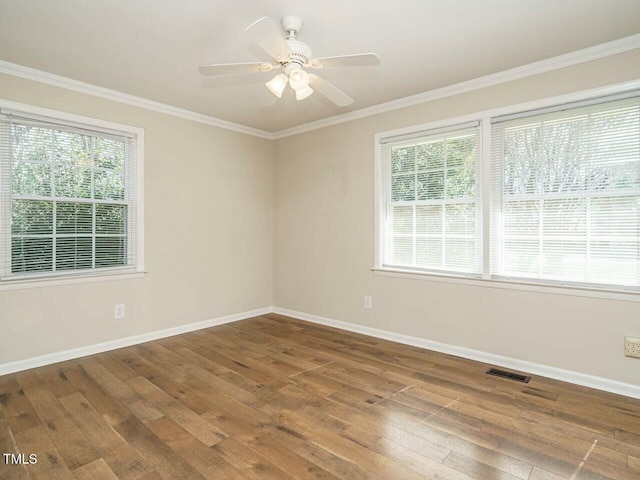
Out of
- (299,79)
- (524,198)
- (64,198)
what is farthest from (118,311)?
(524,198)

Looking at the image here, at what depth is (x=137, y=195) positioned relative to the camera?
12.3ft

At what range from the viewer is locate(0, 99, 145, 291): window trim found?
3051mm

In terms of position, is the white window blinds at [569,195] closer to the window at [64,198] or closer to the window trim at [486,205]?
the window trim at [486,205]

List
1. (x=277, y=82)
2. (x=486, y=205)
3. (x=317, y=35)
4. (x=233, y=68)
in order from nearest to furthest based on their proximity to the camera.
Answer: (x=233, y=68) < (x=277, y=82) < (x=317, y=35) < (x=486, y=205)

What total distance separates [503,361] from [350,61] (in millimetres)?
2696

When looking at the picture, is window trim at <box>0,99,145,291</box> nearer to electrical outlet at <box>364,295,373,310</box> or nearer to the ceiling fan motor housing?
the ceiling fan motor housing

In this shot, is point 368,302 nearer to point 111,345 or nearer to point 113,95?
point 111,345

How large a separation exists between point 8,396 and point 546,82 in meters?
4.64

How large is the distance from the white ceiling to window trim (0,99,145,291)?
0.35 metres

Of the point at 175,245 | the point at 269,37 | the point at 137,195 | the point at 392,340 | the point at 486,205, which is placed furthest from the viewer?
the point at 175,245

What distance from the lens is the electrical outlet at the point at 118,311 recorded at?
3614 millimetres

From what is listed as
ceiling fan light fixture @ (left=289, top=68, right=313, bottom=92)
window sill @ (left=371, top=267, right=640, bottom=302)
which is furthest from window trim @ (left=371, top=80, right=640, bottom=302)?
ceiling fan light fixture @ (left=289, top=68, right=313, bottom=92)

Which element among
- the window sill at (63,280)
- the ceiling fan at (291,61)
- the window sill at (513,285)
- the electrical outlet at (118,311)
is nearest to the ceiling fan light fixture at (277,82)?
the ceiling fan at (291,61)

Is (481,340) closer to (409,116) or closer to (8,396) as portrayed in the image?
(409,116)
